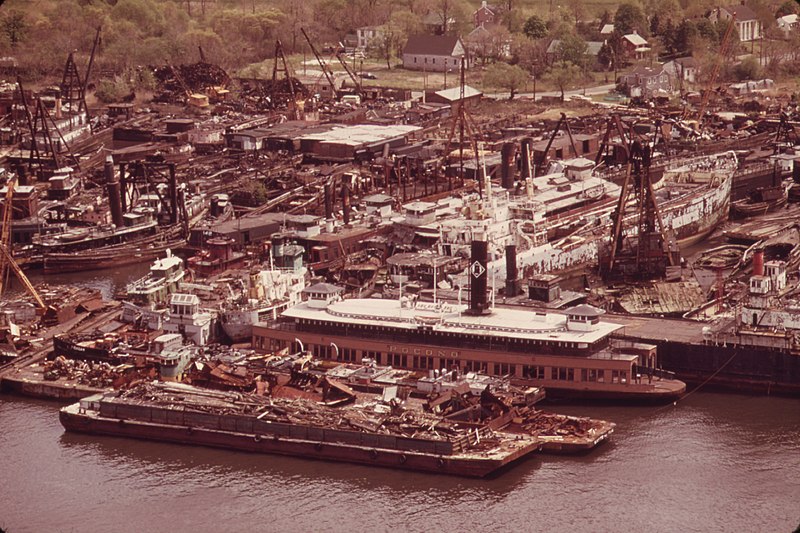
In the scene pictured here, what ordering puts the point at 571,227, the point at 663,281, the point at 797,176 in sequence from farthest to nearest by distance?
the point at 797,176, the point at 571,227, the point at 663,281

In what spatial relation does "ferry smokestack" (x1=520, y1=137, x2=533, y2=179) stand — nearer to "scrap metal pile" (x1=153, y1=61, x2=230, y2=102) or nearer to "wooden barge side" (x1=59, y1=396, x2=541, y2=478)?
"wooden barge side" (x1=59, y1=396, x2=541, y2=478)

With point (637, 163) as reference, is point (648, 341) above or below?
below

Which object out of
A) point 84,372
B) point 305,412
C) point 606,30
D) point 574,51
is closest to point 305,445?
point 305,412

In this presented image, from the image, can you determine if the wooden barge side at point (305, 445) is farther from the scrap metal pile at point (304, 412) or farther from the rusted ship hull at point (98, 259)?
the rusted ship hull at point (98, 259)

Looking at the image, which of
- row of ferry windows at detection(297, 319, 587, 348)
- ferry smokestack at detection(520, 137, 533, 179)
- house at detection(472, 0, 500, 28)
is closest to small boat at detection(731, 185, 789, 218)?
ferry smokestack at detection(520, 137, 533, 179)

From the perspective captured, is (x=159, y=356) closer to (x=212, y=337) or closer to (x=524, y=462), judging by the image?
(x=212, y=337)

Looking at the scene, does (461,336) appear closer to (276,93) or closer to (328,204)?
(328,204)

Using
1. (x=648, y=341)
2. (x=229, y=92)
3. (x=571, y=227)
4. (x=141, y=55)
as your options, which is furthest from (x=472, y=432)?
(x=141, y=55)

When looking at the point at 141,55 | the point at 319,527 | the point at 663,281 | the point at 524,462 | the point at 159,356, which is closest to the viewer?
the point at 319,527
